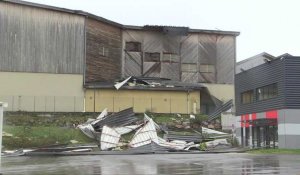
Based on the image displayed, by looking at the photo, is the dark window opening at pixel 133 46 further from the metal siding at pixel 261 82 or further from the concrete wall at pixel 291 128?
the concrete wall at pixel 291 128

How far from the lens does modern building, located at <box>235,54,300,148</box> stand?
35.5 m

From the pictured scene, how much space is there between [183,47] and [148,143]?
27.2 meters

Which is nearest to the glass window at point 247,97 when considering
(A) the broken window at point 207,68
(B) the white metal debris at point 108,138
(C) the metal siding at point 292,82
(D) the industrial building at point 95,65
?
(C) the metal siding at point 292,82

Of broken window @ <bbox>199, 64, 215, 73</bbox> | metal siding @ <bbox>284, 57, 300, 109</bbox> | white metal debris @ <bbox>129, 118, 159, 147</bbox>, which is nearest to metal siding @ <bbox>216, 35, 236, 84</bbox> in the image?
broken window @ <bbox>199, 64, 215, 73</bbox>

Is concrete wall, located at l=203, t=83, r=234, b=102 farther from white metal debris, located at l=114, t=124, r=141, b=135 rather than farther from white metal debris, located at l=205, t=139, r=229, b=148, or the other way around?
white metal debris, located at l=205, t=139, r=229, b=148

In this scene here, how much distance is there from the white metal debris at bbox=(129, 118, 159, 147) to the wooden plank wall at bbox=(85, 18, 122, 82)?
16850 millimetres

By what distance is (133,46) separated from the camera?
61750mm

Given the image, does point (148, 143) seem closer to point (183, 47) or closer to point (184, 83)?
point (184, 83)

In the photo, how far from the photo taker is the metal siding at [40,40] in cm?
5191

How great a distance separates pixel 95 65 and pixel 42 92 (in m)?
7.02

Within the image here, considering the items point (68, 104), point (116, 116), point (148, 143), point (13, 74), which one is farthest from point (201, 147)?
point (13, 74)

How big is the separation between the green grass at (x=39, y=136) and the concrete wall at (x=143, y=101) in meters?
9.61

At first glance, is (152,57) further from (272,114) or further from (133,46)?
(272,114)

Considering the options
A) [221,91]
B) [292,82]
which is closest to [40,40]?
[221,91]
